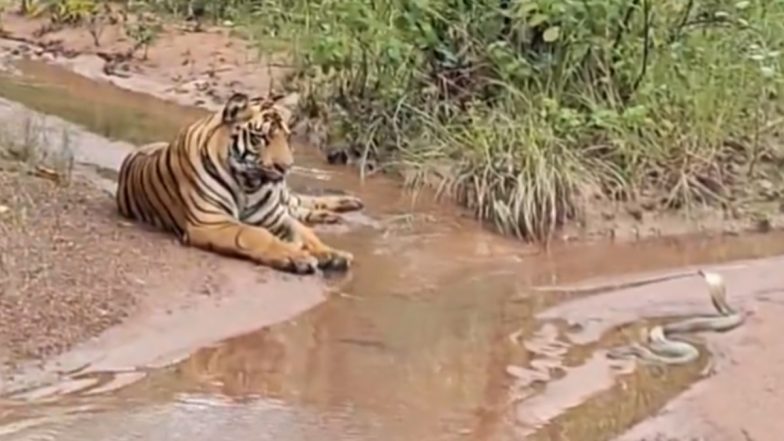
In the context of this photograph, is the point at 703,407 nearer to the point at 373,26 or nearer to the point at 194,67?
the point at 373,26

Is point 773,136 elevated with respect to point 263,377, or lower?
elevated

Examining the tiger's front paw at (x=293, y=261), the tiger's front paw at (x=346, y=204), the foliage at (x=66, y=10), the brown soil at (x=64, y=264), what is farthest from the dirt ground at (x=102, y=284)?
the foliage at (x=66, y=10)

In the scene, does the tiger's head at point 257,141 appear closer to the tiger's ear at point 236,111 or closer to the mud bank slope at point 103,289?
the tiger's ear at point 236,111

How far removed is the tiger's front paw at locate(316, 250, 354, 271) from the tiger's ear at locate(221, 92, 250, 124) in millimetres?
826

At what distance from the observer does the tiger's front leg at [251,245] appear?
709cm

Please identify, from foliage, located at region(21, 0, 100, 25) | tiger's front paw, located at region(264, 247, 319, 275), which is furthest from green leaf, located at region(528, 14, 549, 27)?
foliage, located at region(21, 0, 100, 25)

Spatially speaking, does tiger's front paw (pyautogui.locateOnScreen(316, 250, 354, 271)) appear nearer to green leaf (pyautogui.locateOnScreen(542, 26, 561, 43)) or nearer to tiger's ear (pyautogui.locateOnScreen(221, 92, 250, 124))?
tiger's ear (pyautogui.locateOnScreen(221, 92, 250, 124))

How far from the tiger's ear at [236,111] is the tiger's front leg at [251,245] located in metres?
0.49

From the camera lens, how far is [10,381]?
18.1 ft

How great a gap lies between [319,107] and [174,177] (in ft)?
9.05

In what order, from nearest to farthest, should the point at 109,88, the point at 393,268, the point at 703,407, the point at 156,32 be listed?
the point at 703,407
the point at 393,268
the point at 109,88
the point at 156,32

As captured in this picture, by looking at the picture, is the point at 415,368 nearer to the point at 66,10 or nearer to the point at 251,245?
the point at 251,245

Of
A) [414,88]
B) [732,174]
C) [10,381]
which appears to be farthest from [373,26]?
[10,381]

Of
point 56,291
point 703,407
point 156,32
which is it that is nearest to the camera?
point 703,407
